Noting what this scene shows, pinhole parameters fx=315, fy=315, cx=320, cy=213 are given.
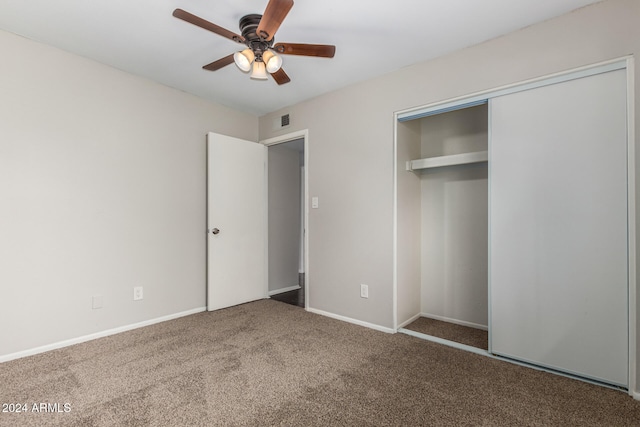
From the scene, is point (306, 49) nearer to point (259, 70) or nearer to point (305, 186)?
point (259, 70)

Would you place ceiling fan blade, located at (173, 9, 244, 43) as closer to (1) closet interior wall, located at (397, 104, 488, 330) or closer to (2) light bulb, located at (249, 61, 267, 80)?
(2) light bulb, located at (249, 61, 267, 80)

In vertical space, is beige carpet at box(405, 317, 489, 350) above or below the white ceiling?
below

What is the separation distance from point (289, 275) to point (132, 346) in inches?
95.6

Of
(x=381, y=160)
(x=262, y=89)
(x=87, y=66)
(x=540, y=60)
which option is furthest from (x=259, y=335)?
(x=540, y=60)

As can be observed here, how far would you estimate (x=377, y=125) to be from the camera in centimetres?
310

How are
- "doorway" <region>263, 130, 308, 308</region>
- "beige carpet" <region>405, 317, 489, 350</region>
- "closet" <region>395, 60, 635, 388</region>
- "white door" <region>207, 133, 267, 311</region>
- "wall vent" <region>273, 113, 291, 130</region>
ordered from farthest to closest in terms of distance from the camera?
1. "doorway" <region>263, 130, 308, 308</region>
2. "wall vent" <region>273, 113, 291, 130</region>
3. "white door" <region>207, 133, 267, 311</region>
4. "beige carpet" <region>405, 317, 489, 350</region>
5. "closet" <region>395, 60, 635, 388</region>

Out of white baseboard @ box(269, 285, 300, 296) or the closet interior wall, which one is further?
white baseboard @ box(269, 285, 300, 296)

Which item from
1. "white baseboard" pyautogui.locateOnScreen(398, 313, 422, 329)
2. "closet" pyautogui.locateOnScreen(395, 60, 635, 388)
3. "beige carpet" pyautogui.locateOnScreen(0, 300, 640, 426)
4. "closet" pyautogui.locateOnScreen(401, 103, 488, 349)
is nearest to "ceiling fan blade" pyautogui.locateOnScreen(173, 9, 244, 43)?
"closet" pyautogui.locateOnScreen(395, 60, 635, 388)

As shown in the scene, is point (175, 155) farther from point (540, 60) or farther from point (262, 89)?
point (540, 60)

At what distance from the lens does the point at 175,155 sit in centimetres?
340

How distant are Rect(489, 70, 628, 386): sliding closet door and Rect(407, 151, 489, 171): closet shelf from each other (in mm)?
386

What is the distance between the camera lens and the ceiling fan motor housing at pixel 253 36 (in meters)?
2.08

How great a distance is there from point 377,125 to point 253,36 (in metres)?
1.47

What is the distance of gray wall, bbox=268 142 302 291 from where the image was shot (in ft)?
14.8
